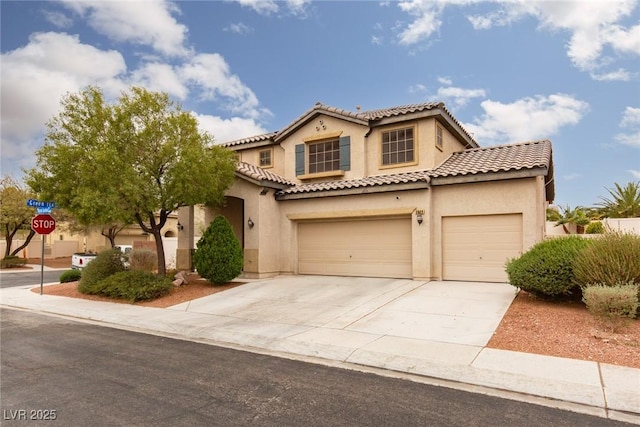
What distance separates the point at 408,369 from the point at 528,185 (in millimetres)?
8915

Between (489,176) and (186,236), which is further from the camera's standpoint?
(186,236)

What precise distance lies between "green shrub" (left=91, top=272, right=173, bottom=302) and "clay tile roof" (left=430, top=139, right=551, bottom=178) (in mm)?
10312

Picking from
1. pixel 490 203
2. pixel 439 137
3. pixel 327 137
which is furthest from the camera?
pixel 327 137

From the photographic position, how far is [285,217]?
17.3 m

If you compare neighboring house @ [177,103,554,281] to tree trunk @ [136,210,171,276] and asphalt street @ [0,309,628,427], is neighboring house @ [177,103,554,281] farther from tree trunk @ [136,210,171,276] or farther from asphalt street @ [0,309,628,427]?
asphalt street @ [0,309,628,427]

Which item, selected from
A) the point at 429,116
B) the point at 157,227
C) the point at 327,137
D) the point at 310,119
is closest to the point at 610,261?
the point at 429,116

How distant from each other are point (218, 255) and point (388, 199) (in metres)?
6.59

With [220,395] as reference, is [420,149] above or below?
above

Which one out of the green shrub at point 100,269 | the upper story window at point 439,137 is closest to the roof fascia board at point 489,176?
the upper story window at point 439,137

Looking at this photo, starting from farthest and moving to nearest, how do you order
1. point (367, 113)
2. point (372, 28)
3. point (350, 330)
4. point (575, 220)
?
point (575, 220)
point (367, 113)
point (372, 28)
point (350, 330)

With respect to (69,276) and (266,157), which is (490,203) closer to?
(266,157)

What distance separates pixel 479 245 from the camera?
1348 cm

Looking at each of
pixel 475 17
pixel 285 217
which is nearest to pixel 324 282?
pixel 285 217

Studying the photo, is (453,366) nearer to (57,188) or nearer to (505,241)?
(505,241)
